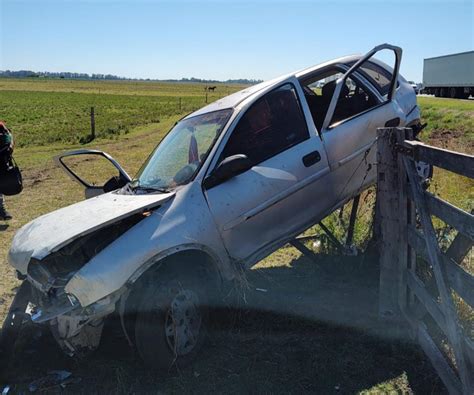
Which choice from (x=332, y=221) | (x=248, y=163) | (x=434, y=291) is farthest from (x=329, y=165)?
(x=332, y=221)

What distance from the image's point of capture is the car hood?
141 inches

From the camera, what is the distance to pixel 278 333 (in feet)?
14.0

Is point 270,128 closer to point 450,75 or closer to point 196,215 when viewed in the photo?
point 196,215

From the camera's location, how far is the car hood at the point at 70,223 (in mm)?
3578

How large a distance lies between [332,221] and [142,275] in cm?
351

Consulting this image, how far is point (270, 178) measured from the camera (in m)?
4.36

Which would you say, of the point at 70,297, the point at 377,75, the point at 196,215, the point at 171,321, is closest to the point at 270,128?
the point at 196,215

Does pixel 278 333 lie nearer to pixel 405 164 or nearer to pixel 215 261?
pixel 215 261

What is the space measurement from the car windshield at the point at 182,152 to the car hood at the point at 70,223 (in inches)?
11.9

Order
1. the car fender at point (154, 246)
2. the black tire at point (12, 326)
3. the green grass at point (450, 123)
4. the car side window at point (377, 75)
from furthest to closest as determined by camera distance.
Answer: the green grass at point (450, 123), the car side window at point (377, 75), the black tire at point (12, 326), the car fender at point (154, 246)

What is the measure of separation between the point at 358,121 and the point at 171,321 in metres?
2.83

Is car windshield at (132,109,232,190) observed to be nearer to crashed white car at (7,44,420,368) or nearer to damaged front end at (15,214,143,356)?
crashed white car at (7,44,420,368)

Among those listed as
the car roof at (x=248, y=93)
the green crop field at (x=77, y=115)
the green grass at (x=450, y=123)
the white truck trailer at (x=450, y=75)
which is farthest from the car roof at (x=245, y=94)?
the white truck trailer at (x=450, y=75)

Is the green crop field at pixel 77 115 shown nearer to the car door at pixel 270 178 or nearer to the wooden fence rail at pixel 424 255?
the car door at pixel 270 178
